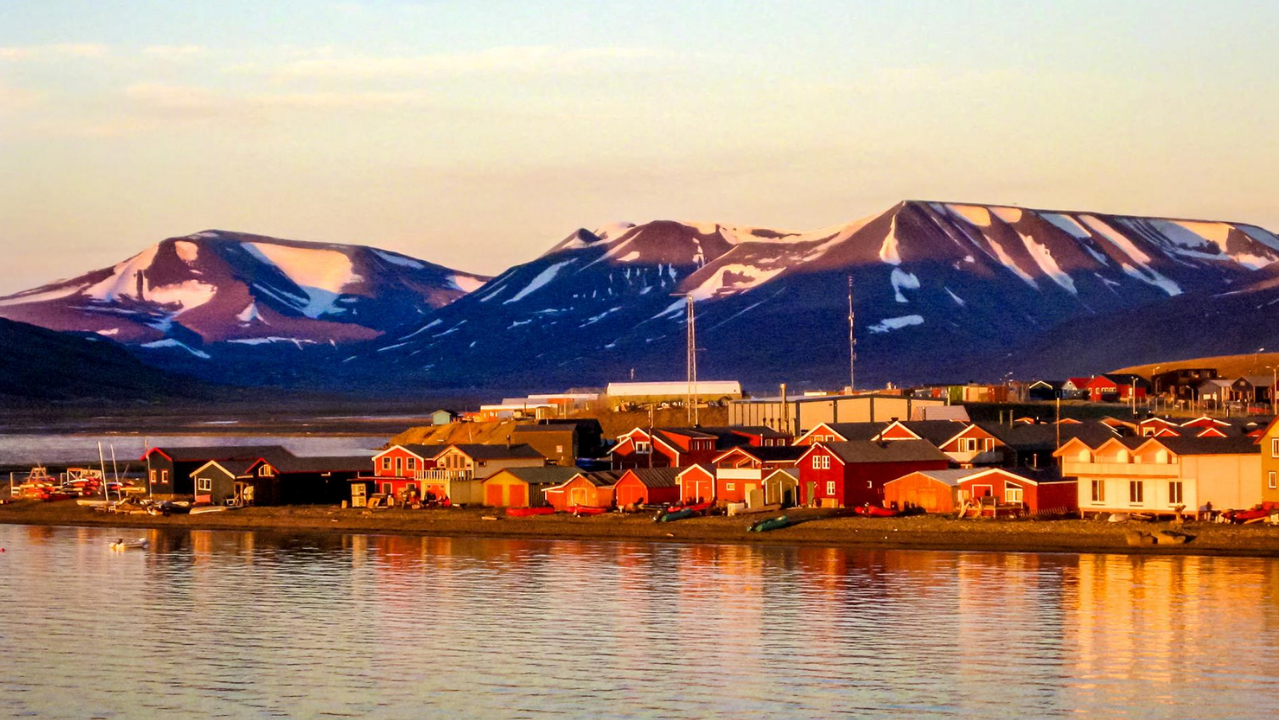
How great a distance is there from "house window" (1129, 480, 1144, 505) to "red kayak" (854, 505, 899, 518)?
670 centimetres

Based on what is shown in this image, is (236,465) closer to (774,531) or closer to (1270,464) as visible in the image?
(774,531)

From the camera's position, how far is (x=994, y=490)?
2188 inches

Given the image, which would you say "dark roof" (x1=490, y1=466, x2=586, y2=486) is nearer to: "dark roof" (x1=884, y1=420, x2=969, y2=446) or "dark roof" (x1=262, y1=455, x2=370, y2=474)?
"dark roof" (x1=262, y1=455, x2=370, y2=474)

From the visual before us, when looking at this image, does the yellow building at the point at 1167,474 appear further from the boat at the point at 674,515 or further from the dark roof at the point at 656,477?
the dark roof at the point at 656,477

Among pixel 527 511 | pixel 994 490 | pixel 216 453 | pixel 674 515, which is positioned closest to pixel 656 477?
pixel 527 511

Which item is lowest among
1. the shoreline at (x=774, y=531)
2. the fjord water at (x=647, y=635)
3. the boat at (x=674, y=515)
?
the fjord water at (x=647, y=635)

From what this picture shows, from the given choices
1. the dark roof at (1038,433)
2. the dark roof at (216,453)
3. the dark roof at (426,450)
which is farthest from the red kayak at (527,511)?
the dark roof at (1038,433)

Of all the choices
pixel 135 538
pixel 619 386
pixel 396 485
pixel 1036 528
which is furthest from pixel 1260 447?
pixel 619 386

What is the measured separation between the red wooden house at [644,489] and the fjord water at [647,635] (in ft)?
26.5

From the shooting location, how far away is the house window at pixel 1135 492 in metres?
53.5

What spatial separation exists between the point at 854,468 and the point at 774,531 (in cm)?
444

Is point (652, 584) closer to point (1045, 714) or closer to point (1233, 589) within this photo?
→ point (1233, 589)

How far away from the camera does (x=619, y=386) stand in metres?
128

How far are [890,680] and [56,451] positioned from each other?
99849mm
